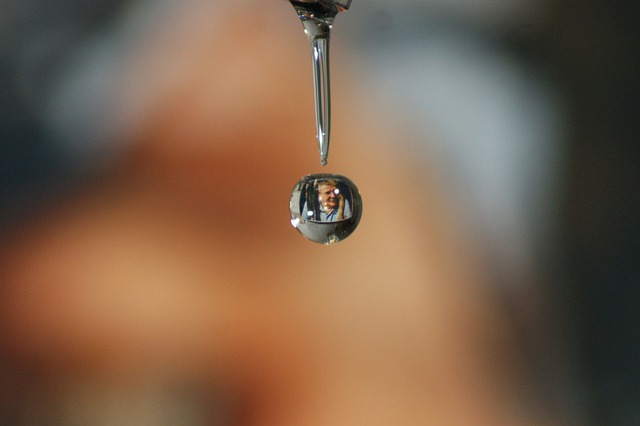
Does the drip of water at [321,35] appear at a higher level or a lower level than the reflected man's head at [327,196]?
higher

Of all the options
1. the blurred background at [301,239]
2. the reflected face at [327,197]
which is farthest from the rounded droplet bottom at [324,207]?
the blurred background at [301,239]

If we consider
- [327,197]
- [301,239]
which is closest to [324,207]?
[327,197]

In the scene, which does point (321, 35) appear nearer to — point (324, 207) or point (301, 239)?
point (324, 207)

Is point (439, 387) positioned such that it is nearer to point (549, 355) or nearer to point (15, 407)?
point (549, 355)

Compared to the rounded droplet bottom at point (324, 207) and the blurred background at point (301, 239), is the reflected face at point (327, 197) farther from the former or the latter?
the blurred background at point (301, 239)

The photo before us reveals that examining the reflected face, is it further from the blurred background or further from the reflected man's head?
the blurred background

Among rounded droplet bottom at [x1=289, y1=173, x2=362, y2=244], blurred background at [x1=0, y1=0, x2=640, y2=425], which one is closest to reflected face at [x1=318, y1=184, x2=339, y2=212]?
rounded droplet bottom at [x1=289, y1=173, x2=362, y2=244]

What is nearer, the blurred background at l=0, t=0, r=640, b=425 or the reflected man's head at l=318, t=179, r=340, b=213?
the reflected man's head at l=318, t=179, r=340, b=213
